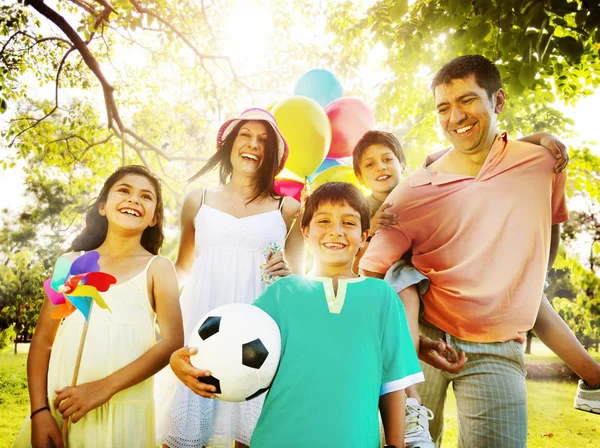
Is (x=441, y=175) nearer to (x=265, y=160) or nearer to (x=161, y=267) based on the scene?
(x=265, y=160)

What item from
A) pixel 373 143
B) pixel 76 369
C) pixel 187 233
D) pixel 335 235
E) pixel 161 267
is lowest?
pixel 76 369

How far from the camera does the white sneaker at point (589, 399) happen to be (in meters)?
2.40

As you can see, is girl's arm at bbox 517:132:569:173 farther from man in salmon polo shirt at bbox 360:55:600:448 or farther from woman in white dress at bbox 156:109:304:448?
woman in white dress at bbox 156:109:304:448

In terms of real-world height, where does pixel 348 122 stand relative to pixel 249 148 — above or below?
above

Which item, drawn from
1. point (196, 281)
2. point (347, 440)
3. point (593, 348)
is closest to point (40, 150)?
point (196, 281)

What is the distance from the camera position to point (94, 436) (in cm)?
200

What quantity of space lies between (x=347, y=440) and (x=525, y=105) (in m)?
3.66

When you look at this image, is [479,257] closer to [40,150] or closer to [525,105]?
[525,105]

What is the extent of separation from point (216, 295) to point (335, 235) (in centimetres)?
86

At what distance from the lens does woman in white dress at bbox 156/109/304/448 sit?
2221 millimetres

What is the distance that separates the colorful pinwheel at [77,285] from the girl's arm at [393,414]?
4.12ft

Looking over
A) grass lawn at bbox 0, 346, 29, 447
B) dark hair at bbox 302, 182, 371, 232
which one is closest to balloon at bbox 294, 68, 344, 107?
dark hair at bbox 302, 182, 371, 232

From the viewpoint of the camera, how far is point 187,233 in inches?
105

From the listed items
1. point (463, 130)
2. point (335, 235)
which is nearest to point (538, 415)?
point (463, 130)
